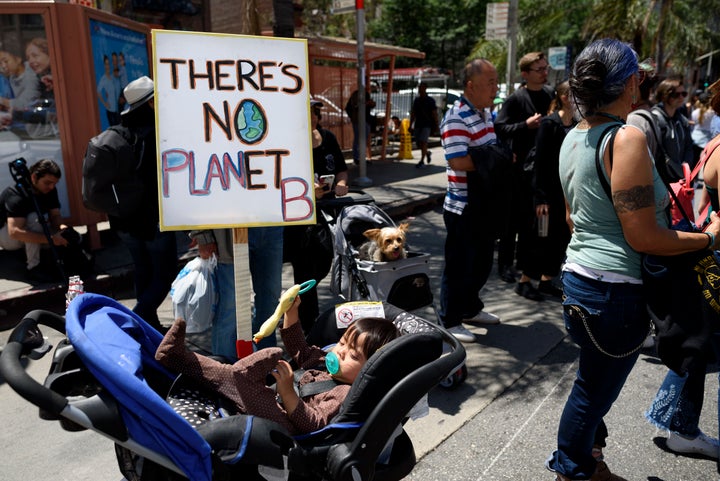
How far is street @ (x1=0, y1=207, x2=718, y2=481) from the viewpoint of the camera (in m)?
2.93

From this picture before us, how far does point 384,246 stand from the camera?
366 cm

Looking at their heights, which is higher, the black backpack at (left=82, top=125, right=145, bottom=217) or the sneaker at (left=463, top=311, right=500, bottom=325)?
the black backpack at (left=82, top=125, right=145, bottom=217)

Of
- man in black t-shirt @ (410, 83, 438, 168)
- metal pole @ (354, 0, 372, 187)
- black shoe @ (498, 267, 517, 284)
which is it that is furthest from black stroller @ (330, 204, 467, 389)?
man in black t-shirt @ (410, 83, 438, 168)

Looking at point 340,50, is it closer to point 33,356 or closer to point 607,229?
point 607,229

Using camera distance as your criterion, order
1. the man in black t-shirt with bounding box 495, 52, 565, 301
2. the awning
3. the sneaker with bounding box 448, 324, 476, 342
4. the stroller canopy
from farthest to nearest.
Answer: the awning, the man in black t-shirt with bounding box 495, 52, 565, 301, the sneaker with bounding box 448, 324, 476, 342, the stroller canopy

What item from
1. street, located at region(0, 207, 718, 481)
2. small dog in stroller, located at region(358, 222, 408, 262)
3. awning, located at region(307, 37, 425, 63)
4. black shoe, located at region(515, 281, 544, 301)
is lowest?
street, located at region(0, 207, 718, 481)

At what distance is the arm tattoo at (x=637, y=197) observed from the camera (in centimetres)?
202

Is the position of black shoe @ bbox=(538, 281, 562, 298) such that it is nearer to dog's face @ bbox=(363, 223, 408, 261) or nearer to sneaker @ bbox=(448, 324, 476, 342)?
sneaker @ bbox=(448, 324, 476, 342)

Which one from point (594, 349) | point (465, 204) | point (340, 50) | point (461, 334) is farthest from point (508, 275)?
point (340, 50)

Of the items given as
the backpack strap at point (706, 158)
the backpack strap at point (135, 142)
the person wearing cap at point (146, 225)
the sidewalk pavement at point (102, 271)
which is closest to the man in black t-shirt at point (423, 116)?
the sidewalk pavement at point (102, 271)

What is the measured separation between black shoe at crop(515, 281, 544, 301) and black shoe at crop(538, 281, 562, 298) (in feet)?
0.32

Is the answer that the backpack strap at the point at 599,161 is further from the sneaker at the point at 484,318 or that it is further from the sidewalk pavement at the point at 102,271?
the sidewalk pavement at the point at 102,271

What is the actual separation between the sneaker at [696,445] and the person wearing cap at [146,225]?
321 cm

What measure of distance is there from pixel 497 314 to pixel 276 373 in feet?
10.6
